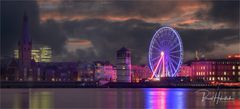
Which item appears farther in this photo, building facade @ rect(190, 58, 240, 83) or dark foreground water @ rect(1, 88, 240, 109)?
building facade @ rect(190, 58, 240, 83)

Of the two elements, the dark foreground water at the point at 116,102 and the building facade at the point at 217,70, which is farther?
the building facade at the point at 217,70

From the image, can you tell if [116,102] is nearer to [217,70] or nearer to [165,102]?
[165,102]

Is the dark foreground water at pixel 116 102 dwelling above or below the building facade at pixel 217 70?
below

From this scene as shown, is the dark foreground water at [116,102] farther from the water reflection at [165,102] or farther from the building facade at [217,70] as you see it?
the building facade at [217,70]

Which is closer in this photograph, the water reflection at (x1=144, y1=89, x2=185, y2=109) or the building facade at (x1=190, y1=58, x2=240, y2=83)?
the water reflection at (x1=144, y1=89, x2=185, y2=109)

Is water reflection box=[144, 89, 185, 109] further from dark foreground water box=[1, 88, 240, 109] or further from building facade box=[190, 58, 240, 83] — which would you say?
building facade box=[190, 58, 240, 83]

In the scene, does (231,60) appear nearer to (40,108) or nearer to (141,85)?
(141,85)

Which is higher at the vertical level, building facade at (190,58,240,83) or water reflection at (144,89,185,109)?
building facade at (190,58,240,83)

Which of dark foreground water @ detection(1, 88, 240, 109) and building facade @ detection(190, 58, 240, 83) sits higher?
building facade @ detection(190, 58, 240, 83)

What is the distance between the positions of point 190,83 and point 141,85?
244 inches

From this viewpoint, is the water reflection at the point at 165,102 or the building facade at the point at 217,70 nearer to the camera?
the water reflection at the point at 165,102

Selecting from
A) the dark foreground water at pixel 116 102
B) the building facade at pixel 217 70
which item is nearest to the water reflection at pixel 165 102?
the dark foreground water at pixel 116 102

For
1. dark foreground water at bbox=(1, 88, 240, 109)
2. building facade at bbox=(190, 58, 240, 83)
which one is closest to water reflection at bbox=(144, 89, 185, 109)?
dark foreground water at bbox=(1, 88, 240, 109)

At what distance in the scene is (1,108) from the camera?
78.6 ft
